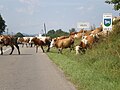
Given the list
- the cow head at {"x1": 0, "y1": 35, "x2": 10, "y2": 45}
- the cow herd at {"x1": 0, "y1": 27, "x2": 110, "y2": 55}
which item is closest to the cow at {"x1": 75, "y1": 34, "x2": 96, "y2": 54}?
the cow herd at {"x1": 0, "y1": 27, "x2": 110, "y2": 55}

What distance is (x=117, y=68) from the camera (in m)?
15.5

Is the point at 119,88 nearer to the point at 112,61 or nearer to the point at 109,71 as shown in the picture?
the point at 109,71

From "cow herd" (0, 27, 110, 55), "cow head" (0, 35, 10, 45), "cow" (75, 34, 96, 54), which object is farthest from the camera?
"cow head" (0, 35, 10, 45)

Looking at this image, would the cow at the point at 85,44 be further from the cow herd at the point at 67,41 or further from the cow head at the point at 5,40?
the cow head at the point at 5,40

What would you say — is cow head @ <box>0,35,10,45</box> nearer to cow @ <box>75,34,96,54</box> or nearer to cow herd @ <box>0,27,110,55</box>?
cow herd @ <box>0,27,110,55</box>

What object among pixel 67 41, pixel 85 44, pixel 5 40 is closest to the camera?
pixel 85 44

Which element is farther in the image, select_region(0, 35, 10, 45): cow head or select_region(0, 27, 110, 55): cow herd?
select_region(0, 35, 10, 45): cow head

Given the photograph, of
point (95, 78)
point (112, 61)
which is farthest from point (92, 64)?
point (95, 78)

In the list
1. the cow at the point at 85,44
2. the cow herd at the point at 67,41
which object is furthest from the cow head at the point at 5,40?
the cow at the point at 85,44

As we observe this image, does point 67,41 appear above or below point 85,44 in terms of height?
below

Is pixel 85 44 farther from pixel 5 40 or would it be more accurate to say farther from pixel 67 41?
pixel 5 40

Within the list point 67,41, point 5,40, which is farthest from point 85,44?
point 5,40

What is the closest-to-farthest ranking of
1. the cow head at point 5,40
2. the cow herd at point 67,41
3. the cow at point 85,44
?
the cow at point 85,44, the cow herd at point 67,41, the cow head at point 5,40

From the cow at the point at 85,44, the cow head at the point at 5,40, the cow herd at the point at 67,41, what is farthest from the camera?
the cow head at the point at 5,40
